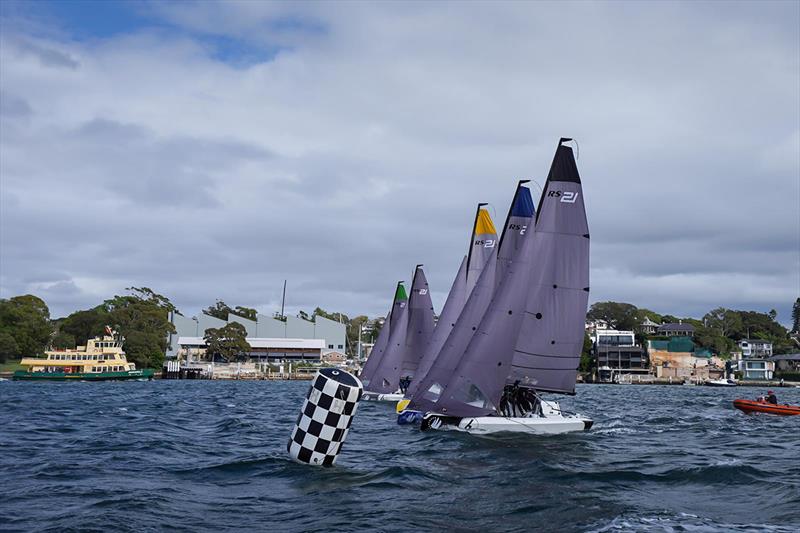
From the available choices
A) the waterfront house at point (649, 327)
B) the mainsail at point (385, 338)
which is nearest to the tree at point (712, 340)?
the waterfront house at point (649, 327)

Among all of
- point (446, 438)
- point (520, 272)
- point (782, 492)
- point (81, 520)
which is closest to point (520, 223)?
point (520, 272)

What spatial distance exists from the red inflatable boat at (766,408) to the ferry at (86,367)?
6947 centimetres

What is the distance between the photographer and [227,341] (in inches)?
5103

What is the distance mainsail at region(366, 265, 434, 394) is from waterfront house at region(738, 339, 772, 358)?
12674cm

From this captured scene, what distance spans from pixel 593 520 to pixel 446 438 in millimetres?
11899

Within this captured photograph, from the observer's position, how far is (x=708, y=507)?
12836 millimetres

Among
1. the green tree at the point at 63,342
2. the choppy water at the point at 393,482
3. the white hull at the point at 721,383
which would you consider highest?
the green tree at the point at 63,342

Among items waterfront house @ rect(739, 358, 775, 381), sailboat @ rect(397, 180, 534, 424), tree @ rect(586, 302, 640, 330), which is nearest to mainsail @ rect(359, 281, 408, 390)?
sailboat @ rect(397, 180, 534, 424)

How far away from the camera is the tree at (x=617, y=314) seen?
176125mm

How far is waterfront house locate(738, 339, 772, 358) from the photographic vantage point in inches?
6152

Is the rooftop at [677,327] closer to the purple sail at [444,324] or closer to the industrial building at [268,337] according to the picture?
the industrial building at [268,337]

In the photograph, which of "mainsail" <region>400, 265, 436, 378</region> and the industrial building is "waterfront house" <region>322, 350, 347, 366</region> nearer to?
the industrial building

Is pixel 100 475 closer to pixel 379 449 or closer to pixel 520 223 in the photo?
pixel 379 449

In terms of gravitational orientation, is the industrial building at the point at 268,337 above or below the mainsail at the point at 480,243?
below
